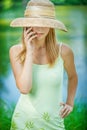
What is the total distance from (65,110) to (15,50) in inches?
14.8

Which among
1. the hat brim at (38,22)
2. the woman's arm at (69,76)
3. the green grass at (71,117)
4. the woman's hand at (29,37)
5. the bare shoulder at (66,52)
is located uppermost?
the hat brim at (38,22)

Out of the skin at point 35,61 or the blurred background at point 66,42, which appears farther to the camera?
the blurred background at point 66,42

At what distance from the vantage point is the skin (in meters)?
1.95

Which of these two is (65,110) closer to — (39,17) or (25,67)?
(25,67)

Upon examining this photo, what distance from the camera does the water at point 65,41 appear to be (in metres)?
2.10

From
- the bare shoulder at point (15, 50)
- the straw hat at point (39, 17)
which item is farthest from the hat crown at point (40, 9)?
the bare shoulder at point (15, 50)

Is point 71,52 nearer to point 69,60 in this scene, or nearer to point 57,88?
point 69,60

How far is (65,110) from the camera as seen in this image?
2105mm

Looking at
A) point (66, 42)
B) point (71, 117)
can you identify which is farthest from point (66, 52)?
point (71, 117)

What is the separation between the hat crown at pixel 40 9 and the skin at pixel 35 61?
68mm

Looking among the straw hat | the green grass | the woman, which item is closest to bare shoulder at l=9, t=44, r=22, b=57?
the woman

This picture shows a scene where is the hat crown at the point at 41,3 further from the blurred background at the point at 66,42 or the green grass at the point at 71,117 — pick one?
the green grass at the point at 71,117

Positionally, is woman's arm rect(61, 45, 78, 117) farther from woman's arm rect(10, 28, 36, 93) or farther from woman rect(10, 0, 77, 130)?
woman's arm rect(10, 28, 36, 93)

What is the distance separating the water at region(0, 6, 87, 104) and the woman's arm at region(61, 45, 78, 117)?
23 mm
